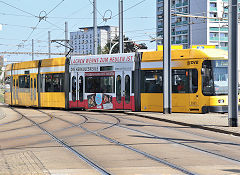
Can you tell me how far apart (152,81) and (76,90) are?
518 cm

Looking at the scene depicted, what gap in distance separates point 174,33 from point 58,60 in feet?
298

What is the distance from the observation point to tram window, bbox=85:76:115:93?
23984 mm

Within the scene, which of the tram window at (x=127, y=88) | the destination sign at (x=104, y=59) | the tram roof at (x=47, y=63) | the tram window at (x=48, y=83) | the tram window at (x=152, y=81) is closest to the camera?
the tram window at (x=152, y=81)

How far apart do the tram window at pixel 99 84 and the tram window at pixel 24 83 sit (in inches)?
245

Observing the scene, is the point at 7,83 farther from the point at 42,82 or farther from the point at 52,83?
the point at 52,83

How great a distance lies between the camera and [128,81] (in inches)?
911

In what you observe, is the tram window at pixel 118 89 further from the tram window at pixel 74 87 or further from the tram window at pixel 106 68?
the tram window at pixel 74 87

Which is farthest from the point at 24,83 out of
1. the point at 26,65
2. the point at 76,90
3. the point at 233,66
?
the point at 233,66

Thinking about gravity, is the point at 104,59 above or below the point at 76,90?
above

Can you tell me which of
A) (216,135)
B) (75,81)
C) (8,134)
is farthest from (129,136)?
(75,81)

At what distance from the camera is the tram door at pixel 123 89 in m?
23.1

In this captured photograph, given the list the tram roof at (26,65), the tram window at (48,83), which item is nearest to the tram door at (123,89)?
the tram window at (48,83)

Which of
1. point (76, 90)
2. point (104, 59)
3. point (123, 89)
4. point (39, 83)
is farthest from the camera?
point (39, 83)

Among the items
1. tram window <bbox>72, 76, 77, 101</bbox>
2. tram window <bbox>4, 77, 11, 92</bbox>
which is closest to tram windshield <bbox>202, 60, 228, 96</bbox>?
tram window <bbox>72, 76, 77, 101</bbox>
